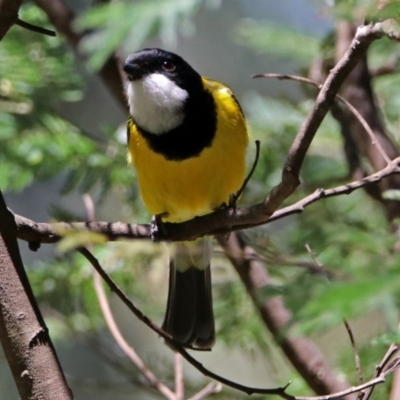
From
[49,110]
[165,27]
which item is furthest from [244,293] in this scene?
[165,27]

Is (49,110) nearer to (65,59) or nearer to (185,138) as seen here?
(65,59)

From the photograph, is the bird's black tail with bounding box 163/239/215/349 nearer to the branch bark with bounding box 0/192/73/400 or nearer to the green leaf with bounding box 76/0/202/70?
the green leaf with bounding box 76/0/202/70

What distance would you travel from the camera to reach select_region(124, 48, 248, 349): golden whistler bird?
2.23 metres

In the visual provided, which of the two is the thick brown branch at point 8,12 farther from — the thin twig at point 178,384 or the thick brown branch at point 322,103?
the thin twig at point 178,384

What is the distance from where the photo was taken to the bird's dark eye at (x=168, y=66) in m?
2.34

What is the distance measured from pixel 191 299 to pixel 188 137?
1.83 feet

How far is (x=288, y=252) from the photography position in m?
2.77

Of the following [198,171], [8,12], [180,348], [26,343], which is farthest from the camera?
[198,171]

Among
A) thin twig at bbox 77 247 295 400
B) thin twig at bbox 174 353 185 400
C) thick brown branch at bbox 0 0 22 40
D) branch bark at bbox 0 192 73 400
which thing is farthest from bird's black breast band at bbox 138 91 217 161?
branch bark at bbox 0 192 73 400

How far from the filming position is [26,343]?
1.22 m

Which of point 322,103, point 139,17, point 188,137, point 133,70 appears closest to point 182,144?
point 188,137

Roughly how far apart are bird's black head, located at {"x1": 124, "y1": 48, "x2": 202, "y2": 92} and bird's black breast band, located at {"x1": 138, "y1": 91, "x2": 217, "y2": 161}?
0.11 m

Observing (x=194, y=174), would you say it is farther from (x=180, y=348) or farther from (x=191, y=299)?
(x=180, y=348)

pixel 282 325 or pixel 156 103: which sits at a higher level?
pixel 156 103
